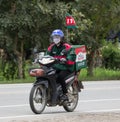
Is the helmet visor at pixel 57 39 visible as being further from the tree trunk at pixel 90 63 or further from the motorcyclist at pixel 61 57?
the tree trunk at pixel 90 63

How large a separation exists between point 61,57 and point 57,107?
2.03 meters

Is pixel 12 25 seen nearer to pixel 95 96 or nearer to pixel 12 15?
pixel 12 15

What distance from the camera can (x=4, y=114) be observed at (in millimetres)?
12703

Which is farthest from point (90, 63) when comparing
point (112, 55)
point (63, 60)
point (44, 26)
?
point (63, 60)

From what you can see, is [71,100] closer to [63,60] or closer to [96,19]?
[63,60]

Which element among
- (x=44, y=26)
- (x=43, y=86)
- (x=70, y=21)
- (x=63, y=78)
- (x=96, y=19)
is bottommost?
(x=43, y=86)

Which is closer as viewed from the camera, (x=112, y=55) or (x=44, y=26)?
(x=44, y=26)

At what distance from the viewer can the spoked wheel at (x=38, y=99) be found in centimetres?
1254

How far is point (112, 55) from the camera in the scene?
127 ft

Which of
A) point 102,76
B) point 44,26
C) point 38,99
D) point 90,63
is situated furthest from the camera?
point 90,63

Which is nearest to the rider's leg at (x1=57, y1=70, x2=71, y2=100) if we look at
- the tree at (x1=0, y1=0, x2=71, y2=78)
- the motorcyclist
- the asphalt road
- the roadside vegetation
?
the motorcyclist

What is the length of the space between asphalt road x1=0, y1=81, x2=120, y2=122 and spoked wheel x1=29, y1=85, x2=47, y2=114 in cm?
14

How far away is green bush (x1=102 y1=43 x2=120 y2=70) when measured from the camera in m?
38.2

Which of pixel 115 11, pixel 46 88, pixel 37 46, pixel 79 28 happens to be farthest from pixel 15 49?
pixel 46 88
